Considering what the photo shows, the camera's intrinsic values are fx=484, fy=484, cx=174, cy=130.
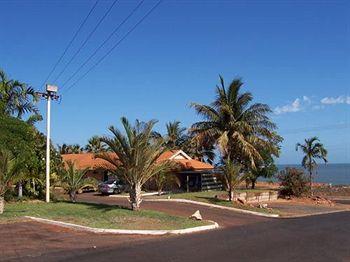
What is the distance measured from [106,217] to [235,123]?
2068 centimetres

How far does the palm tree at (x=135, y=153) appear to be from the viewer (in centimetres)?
2089

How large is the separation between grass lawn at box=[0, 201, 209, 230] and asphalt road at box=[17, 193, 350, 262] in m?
1.74

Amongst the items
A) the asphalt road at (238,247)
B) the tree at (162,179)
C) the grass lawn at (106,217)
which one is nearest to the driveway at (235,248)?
the asphalt road at (238,247)

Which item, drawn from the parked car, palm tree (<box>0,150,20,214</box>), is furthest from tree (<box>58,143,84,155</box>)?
palm tree (<box>0,150,20,214</box>)

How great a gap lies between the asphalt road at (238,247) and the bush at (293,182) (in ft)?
61.5

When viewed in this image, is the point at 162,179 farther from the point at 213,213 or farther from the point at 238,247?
the point at 238,247

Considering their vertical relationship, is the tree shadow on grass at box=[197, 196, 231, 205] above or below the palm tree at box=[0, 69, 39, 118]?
below

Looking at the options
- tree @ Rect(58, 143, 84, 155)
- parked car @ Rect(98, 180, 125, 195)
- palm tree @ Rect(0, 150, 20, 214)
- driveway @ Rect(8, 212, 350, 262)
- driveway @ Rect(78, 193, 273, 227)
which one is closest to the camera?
driveway @ Rect(8, 212, 350, 262)

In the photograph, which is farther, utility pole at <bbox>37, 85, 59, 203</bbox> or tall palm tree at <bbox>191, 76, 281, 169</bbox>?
tall palm tree at <bbox>191, 76, 281, 169</bbox>

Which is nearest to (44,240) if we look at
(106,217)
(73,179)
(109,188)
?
(106,217)

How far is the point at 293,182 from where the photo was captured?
38.0m

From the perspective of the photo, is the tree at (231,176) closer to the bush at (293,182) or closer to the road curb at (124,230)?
the bush at (293,182)

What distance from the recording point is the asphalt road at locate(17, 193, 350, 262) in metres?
11.9

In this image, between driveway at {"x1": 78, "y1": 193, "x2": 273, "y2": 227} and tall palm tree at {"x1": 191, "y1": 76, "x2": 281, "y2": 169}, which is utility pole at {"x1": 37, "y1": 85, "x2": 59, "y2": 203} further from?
tall palm tree at {"x1": 191, "y1": 76, "x2": 281, "y2": 169}
